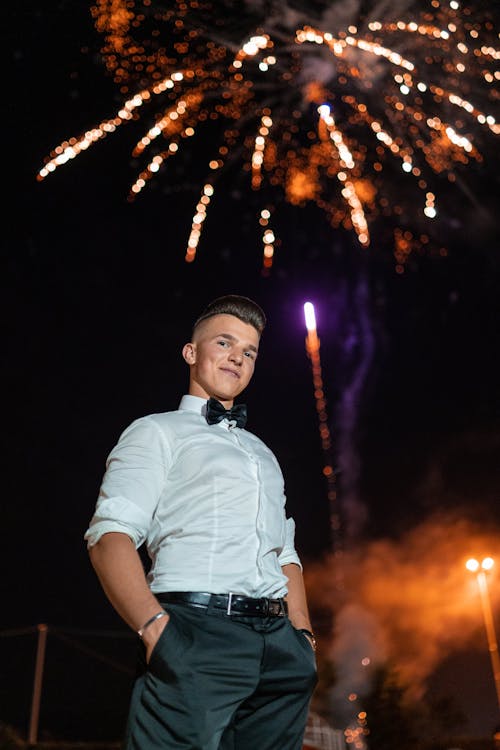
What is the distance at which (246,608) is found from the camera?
2.29 m

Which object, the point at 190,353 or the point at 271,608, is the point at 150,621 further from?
the point at 190,353

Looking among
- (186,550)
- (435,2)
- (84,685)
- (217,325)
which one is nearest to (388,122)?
(435,2)

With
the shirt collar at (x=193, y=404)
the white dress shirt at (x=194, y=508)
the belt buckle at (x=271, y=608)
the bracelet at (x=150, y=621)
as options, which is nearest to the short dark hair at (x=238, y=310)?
the shirt collar at (x=193, y=404)

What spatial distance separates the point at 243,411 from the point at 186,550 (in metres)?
0.65

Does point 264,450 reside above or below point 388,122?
below

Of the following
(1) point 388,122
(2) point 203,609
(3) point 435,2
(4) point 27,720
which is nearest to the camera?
(2) point 203,609

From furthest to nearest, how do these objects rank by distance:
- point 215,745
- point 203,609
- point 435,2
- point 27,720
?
point 435,2 < point 27,720 < point 203,609 < point 215,745

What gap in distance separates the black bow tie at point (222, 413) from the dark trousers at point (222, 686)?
718mm

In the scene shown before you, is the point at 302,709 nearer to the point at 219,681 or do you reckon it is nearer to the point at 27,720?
the point at 219,681

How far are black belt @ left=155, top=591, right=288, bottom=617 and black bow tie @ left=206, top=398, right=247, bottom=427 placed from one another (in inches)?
25.8

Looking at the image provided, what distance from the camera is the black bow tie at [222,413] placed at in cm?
272

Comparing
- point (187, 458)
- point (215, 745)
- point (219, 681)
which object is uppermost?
point (187, 458)

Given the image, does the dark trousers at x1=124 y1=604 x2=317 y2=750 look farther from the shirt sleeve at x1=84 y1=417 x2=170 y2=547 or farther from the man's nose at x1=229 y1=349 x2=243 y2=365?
the man's nose at x1=229 y1=349 x2=243 y2=365

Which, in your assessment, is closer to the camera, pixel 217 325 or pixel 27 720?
pixel 217 325
